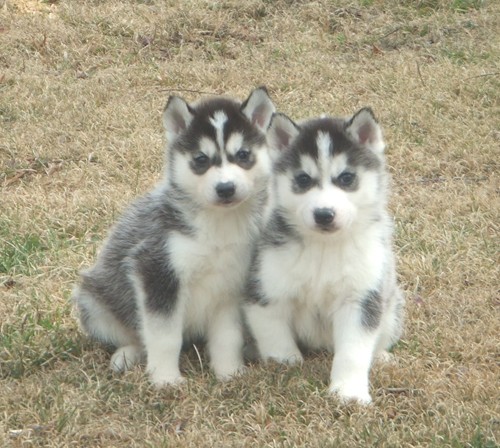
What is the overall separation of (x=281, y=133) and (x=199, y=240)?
2.30 feet

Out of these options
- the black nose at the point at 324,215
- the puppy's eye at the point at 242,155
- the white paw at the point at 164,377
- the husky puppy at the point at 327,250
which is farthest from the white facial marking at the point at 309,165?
the white paw at the point at 164,377

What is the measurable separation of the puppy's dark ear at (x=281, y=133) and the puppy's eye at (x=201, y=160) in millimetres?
340

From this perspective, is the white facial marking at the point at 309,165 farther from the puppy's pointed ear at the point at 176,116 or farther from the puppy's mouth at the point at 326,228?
the puppy's pointed ear at the point at 176,116

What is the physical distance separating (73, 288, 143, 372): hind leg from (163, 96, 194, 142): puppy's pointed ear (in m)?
1.05

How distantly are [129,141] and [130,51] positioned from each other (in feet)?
9.13

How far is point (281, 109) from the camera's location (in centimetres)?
1023

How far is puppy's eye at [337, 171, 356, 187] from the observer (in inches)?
207

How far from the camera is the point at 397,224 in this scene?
7.71 m

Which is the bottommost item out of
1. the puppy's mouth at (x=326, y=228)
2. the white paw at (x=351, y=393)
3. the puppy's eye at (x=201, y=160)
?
the white paw at (x=351, y=393)

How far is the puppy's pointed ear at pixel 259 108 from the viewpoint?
220 inches

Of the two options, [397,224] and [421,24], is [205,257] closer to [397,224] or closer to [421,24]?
[397,224]

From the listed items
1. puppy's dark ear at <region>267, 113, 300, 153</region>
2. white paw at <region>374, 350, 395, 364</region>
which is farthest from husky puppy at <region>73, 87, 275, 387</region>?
white paw at <region>374, 350, 395, 364</region>

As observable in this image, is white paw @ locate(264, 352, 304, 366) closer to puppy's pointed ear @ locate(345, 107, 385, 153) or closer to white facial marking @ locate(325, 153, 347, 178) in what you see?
white facial marking @ locate(325, 153, 347, 178)

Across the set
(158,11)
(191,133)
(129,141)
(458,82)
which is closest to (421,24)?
(458,82)
